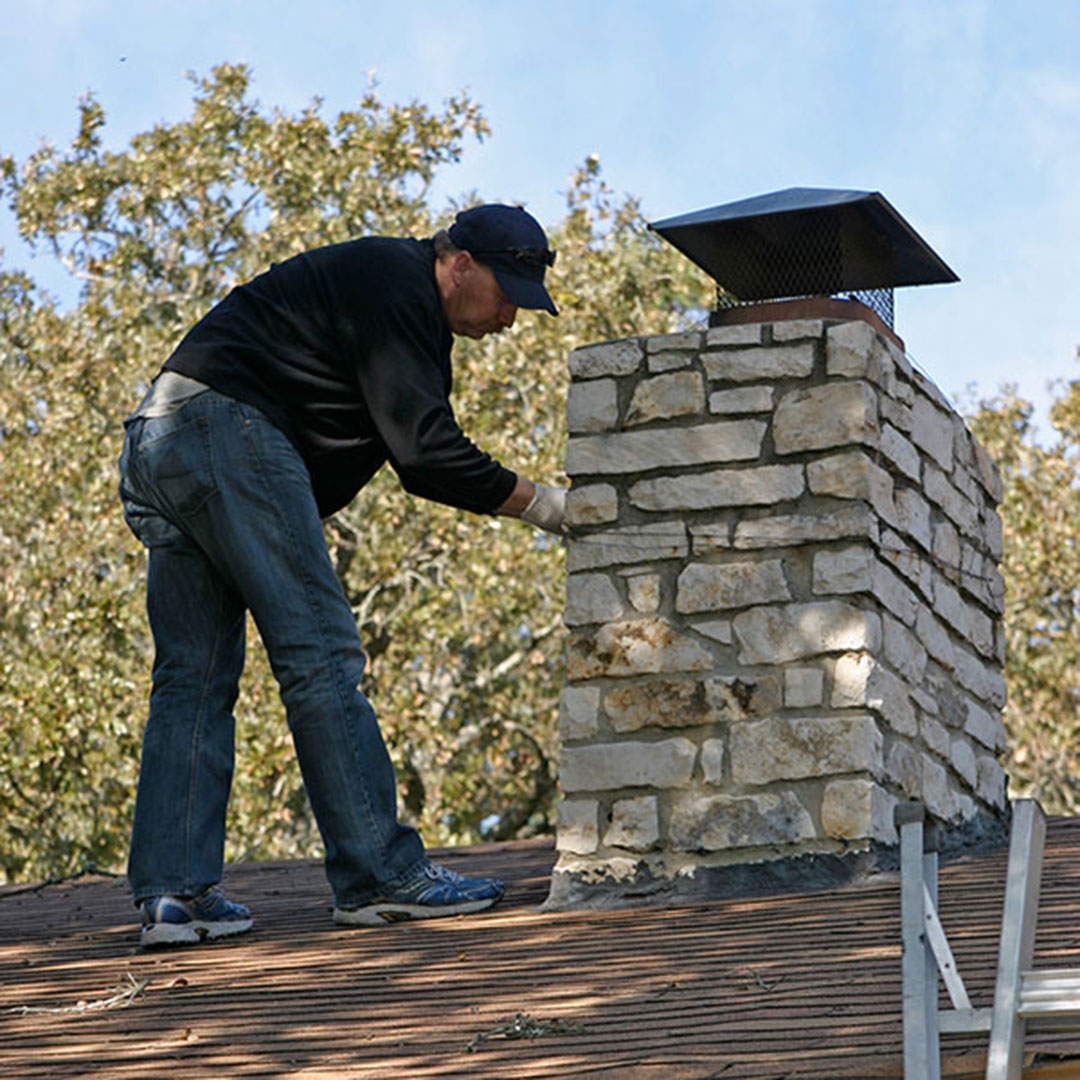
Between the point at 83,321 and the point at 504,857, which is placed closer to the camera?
the point at 504,857

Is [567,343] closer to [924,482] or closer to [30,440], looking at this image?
[30,440]

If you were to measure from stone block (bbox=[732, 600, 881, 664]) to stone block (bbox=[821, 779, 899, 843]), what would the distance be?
1.01 feet

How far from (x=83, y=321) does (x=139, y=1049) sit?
1375 centimetres

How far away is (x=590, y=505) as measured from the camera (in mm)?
4684

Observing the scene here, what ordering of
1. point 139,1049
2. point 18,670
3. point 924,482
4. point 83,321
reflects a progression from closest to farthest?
point 139,1049
point 924,482
point 18,670
point 83,321

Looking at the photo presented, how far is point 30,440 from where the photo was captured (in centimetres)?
1584

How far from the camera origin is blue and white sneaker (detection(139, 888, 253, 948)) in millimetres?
4520

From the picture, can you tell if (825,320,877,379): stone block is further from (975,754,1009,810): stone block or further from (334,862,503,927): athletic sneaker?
(334,862,503,927): athletic sneaker

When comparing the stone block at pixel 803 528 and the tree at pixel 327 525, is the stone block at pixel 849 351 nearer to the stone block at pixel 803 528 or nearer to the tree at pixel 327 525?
the stone block at pixel 803 528

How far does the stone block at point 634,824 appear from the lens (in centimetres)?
451

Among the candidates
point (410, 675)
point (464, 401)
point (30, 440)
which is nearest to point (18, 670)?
point (30, 440)

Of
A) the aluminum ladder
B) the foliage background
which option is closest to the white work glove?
the aluminum ladder

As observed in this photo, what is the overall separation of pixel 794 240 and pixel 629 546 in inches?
37.5

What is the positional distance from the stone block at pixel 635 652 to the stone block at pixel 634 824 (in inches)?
11.9
